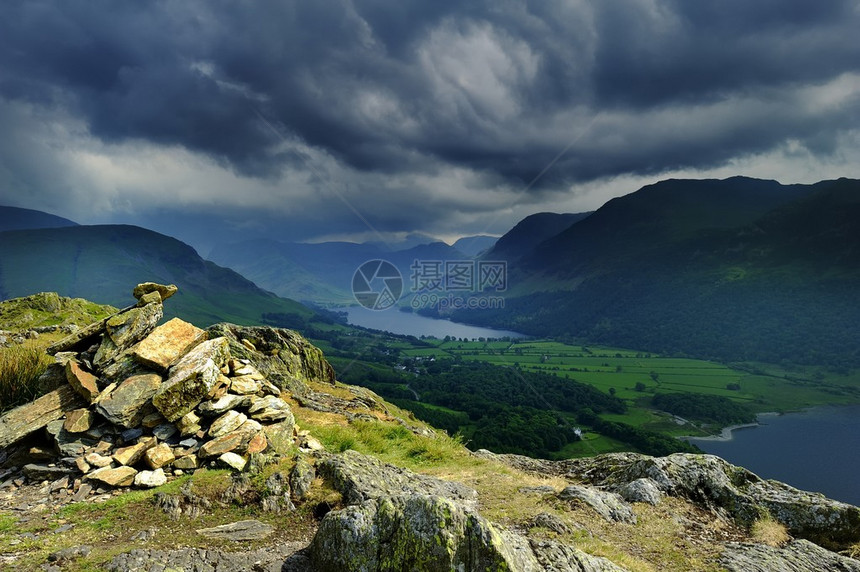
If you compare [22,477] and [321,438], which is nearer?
[22,477]

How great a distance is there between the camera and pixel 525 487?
14.2 metres

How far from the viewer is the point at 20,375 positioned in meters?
16.3

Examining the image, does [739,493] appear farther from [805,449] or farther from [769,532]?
[805,449]

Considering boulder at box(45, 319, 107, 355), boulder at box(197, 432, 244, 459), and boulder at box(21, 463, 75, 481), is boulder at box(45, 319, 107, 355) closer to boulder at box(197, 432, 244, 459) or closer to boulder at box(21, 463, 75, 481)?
boulder at box(21, 463, 75, 481)

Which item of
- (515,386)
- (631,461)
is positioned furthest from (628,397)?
(631,461)

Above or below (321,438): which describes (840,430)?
below

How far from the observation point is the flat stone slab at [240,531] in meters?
8.98

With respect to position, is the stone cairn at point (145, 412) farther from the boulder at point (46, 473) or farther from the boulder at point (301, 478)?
→ the boulder at point (301, 478)

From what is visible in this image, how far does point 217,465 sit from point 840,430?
183 metres

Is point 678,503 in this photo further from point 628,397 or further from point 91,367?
point 628,397

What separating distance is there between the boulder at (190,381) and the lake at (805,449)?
119 metres

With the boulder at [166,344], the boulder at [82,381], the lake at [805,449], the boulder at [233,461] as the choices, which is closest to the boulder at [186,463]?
the boulder at [233,461]

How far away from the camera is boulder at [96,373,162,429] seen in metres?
12.2

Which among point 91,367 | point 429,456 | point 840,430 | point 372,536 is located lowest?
point 840,430
